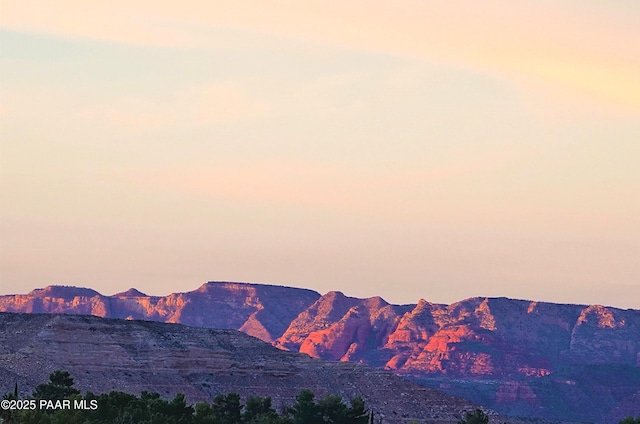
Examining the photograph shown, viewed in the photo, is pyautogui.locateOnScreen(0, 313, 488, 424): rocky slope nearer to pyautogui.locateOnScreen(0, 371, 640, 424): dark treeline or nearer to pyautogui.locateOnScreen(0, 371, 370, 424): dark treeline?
pyautogui.locateOnScreen(0, 371, 640, 424): dark treeline

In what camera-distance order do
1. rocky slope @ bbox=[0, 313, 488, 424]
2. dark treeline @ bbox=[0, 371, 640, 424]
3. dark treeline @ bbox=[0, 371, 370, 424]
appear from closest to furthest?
dark treeline @ bbox=[0, 371, 370, 424]
dark treeline @ bbox=[0, 371, 640, 424]
rocky slope @ bbox=[0, 313, 488, 424]

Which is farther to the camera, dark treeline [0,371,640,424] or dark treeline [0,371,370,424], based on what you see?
dark treeline [0,371,640,424]

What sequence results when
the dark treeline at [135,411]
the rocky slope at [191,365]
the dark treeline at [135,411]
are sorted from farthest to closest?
1. the rocky slope at [191,365]
2. the dark treeline at [135,411]
3. the dark treeline at [135,411]

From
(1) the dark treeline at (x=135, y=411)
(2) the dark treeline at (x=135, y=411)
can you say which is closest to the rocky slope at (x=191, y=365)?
(1) the dark treeline at (x=135, y=411)

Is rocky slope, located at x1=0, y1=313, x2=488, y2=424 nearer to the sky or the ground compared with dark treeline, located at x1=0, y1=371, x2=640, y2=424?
nearer to the sky

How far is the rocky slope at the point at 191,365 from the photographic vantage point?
511ft

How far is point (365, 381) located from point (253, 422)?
216 feet

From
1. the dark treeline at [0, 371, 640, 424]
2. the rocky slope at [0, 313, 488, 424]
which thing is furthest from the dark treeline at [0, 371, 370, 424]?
the rocky slope at [0, 313, 488, 424]

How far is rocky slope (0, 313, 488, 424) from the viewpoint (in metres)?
156

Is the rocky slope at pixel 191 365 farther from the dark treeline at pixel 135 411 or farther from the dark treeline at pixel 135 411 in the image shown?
the dark treeline at pixel 135 411

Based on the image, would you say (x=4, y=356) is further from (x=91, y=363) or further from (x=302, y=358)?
(x=302, y=358)

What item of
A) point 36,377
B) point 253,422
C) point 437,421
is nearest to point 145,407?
point 253,422

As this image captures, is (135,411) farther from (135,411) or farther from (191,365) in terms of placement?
(191,365)

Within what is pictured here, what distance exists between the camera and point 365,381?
172 meters
